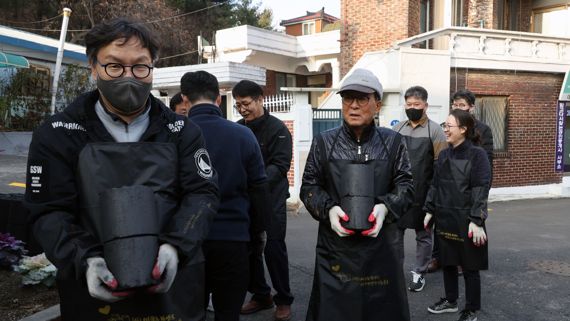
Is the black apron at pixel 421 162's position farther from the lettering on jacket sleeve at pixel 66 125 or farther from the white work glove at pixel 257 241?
the lettering on jacket sleeve at pixel 66 125

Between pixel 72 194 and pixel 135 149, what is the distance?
29 cm

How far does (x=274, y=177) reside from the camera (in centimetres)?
423

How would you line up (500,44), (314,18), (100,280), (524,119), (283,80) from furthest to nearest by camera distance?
(314,18)
(283,80)
(524,119)
(500,44)
(100,280)

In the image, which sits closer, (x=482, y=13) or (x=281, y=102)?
(x=281, y=102)

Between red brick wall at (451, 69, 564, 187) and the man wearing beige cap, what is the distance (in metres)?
9.79

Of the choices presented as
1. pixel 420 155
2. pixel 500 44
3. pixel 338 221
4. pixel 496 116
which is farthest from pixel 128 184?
pixel 500 44

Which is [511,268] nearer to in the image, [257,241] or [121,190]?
[257,241]

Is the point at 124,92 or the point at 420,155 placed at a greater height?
the point at 124,92

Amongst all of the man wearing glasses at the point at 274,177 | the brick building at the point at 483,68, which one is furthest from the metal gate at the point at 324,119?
the man wearing glasses at the point at 274,177

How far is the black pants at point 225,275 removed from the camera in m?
3.05

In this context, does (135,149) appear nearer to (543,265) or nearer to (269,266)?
(269,266)

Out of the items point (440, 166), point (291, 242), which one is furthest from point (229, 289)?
point (291, 242)

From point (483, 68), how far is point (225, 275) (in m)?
10.9

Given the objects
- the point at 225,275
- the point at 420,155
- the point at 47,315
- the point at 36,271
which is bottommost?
the point at 47,315
